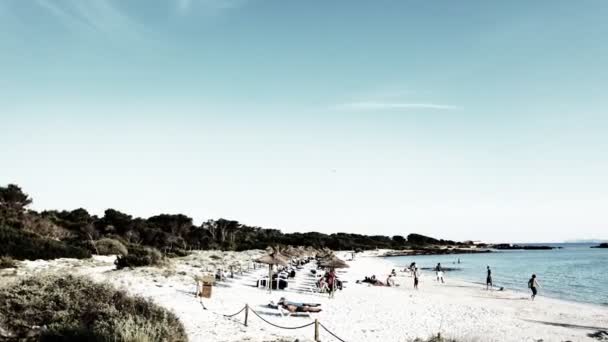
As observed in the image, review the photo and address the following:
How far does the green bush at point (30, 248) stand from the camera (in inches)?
938

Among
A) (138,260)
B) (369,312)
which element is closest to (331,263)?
(369,312)

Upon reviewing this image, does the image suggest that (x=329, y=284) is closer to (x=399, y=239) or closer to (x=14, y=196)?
(x=14, y=196)

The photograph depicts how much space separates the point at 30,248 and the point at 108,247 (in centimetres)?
873

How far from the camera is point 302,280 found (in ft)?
95.0

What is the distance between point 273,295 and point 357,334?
7.76m

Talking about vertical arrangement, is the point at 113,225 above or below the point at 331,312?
above

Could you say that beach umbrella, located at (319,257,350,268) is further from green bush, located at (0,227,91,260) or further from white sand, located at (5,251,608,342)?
green bush, located at (0,227,91,260)

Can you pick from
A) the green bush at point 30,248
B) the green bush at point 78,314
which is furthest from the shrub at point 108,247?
the green bush at point 78,314

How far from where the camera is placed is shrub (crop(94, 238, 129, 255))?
3250 centimetres

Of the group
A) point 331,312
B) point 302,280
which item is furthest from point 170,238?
point 331,312

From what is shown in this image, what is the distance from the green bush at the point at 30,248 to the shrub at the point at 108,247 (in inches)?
157

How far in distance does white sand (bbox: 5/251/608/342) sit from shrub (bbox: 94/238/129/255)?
649 centimetres

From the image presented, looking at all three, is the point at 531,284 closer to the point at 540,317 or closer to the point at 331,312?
the point at 540,317

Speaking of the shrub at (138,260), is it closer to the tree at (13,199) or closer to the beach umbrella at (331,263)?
the beach umbrella at (331,263)
